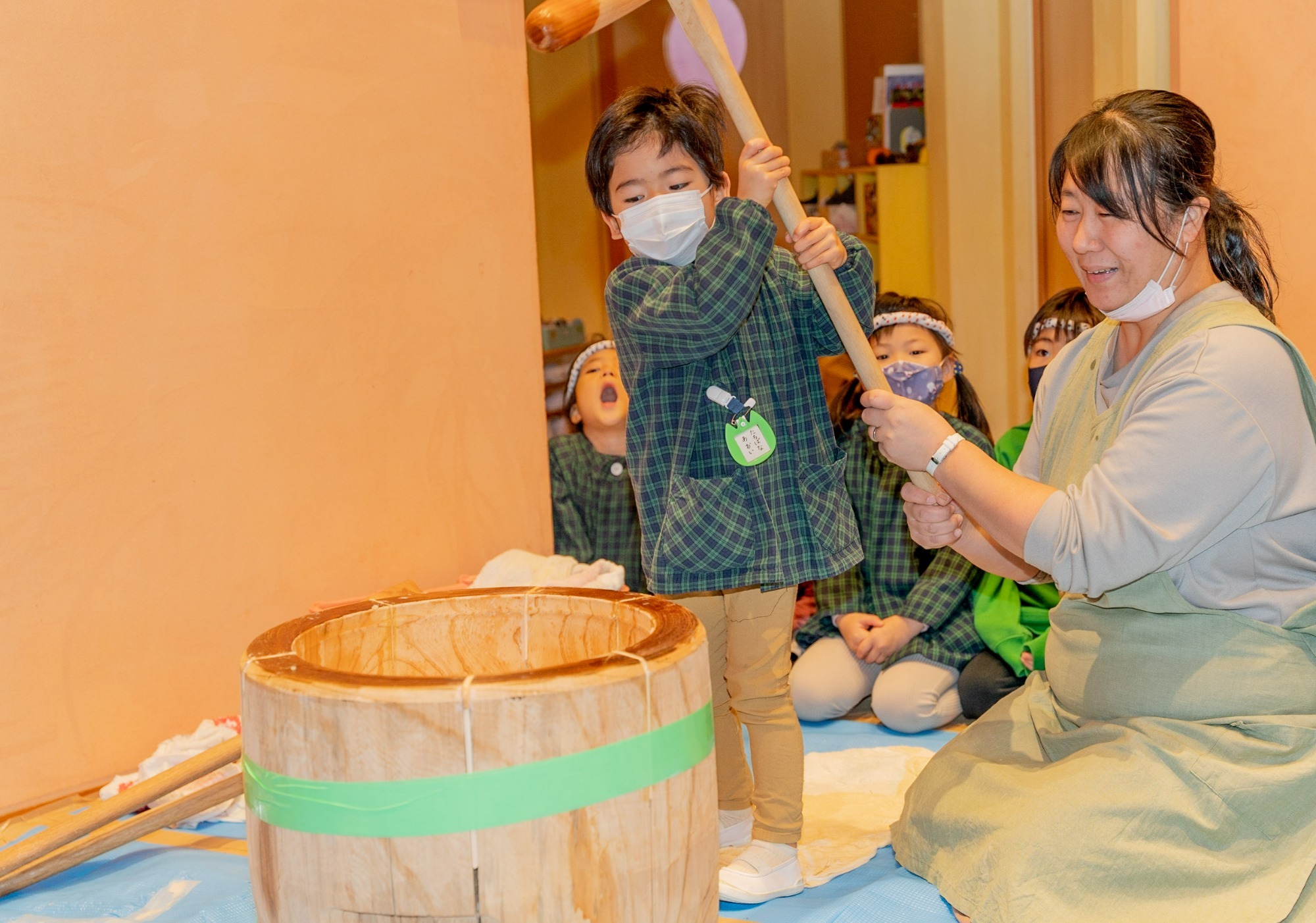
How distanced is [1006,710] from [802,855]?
39 centimetres

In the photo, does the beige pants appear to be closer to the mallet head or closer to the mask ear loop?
the mask ear loop

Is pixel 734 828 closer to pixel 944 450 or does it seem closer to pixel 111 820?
pixel 944 450

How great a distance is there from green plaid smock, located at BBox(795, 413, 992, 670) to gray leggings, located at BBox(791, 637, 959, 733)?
0.05m

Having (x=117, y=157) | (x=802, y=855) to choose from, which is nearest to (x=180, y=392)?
(x=117, y=157)

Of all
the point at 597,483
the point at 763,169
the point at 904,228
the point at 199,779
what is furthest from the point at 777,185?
the point at 904,228

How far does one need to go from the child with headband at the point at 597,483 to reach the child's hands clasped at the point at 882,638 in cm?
62

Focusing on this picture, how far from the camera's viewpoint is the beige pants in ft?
6.05

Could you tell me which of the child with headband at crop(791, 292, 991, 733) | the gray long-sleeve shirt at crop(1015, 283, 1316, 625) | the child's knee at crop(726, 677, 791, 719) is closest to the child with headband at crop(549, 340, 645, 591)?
the child with headband at crop(791, 292, 991, 733)

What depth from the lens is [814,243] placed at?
1.66 m

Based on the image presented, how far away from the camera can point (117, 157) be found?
Result: 2.20 meters

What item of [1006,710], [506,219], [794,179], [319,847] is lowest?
[1006,710]

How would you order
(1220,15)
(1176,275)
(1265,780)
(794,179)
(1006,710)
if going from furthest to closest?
(794,179), (1220,15), (1006,710), (1176,275), (1265,780)

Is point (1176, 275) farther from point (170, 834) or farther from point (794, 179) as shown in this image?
point (794, 179)

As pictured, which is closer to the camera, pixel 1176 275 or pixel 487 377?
pixel 1176 275
